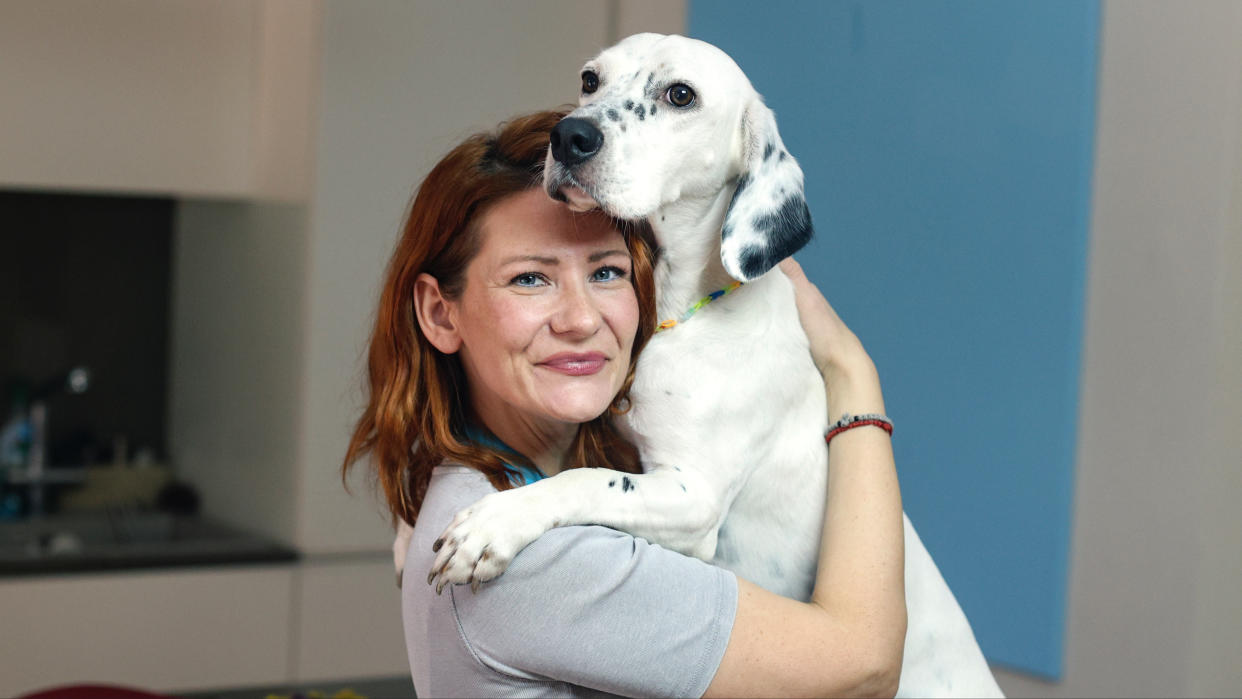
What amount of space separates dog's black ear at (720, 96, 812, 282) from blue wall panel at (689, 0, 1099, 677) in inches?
45.4

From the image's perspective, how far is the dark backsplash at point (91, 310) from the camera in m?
4.01

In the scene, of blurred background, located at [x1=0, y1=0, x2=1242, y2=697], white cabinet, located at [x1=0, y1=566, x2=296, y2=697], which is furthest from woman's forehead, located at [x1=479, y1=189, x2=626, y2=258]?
white cabinet, located at [x1=0, y1=566, x2=296, y2=697]

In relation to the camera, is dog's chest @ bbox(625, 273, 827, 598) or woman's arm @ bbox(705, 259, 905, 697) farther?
dog's chest @ bbox(625, 273, 827, 598)

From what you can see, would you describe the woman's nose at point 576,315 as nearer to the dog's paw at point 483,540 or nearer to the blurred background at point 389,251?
the dog's paw at point 483,540

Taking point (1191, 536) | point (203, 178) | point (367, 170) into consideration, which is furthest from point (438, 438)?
point (203, 178)

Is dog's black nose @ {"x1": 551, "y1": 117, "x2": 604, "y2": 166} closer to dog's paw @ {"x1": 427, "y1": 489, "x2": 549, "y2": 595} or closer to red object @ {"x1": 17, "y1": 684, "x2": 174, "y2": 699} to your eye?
dog's paw @ {"x1": 427, "y1": 489, "x2": 549, "y2": 595}

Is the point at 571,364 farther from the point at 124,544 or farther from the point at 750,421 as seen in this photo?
the point at 124,544

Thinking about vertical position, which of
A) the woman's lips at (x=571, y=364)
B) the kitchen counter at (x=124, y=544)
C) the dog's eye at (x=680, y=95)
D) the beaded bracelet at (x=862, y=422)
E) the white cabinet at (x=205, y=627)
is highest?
the dog's eye at (x=680, y=95)

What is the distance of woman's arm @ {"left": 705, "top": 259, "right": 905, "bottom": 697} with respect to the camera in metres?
1.21

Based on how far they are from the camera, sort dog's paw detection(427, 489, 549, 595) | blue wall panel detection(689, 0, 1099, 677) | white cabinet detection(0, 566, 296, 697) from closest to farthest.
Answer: dog's paw detection(427, 489, 549, 595)
blue wall panel detection(689, 0, 1099, 677)
white cabinet detection(0, 566, 296, 697)

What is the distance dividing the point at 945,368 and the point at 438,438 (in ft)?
5.16

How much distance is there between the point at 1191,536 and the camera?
220cm

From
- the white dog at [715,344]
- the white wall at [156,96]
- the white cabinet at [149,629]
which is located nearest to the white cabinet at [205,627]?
the white cabinet at [149,629]

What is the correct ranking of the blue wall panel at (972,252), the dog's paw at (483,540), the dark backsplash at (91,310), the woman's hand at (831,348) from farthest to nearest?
the dark backsplash at (91,310)
the blue wall panel at (972,252)
the woman's hand at (831,348)
the dog's paw at (483,540)
